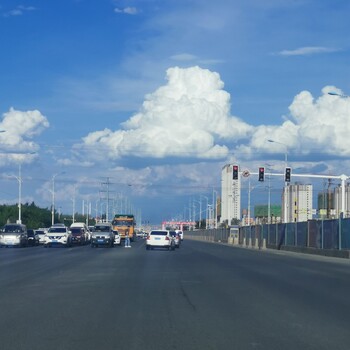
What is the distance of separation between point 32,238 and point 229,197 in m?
92.4

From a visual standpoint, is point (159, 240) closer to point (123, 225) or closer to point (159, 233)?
point (159, 233)

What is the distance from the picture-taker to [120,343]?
12.4 metres

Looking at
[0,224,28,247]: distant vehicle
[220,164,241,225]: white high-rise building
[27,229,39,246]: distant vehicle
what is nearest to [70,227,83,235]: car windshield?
[27,229,39,246]: distant vehicle

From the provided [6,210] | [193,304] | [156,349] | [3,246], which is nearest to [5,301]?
[193,304]

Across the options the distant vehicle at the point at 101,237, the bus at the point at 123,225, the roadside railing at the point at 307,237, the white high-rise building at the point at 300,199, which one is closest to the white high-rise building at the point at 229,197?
the white high-rise building at the point at 300,199

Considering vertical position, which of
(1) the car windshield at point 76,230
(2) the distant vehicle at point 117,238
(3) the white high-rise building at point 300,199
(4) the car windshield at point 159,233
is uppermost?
(3) the white high-rise building at point 300,199

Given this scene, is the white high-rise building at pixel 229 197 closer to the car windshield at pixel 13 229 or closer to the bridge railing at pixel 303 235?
the bridge railing at pixel 303 235

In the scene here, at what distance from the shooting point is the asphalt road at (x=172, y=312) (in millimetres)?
12758

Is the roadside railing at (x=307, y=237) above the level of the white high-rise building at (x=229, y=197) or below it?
below

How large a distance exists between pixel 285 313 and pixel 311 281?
422 inches

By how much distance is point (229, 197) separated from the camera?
168m

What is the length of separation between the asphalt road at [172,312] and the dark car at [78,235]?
50.3 m

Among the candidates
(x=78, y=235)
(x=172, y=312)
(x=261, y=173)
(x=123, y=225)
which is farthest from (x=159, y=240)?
(x=172, y=312)

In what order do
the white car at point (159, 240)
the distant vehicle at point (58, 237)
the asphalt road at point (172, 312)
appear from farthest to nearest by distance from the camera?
1. the distant vehicle at point (58, 237)
2. the white car at point (159, 240)
3. the asphalt road at point (172, 312)
